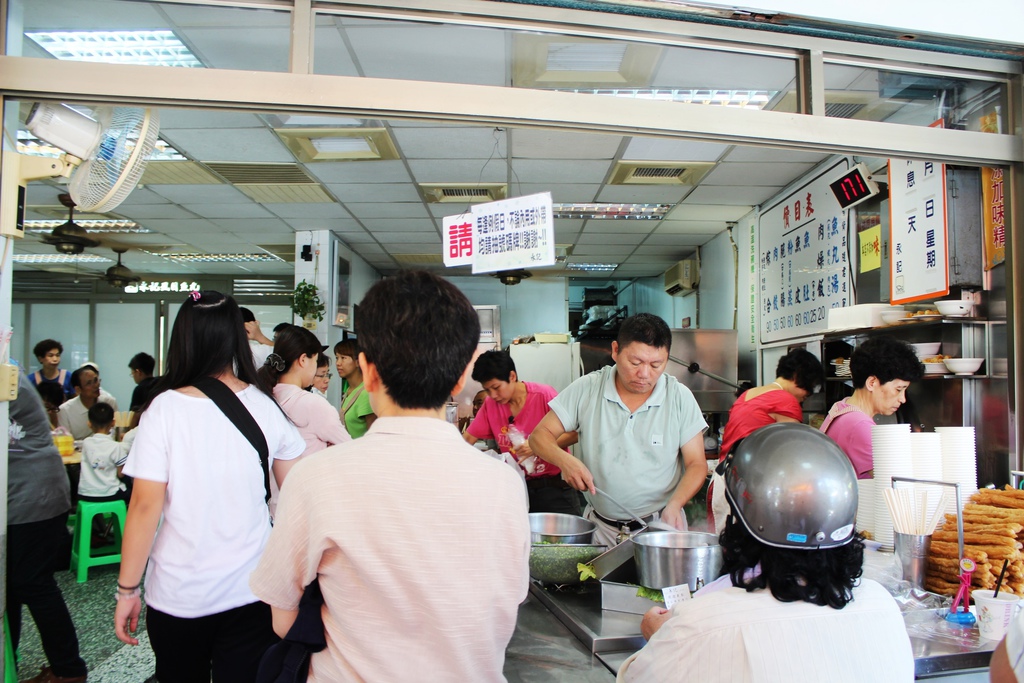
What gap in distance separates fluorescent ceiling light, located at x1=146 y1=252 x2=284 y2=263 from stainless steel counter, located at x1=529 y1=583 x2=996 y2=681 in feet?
30.7

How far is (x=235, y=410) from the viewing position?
1.96 metres

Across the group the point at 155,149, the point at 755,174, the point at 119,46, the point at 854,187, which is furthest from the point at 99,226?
the point at 854,187

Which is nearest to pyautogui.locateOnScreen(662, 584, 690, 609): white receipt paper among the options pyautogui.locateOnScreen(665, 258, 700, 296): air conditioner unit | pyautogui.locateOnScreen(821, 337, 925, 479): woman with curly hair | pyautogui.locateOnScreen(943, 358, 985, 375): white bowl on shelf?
pyautogui.locateOnScreen(821, 337, 925, 479): woman with curly hair

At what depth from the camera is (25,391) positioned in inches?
119

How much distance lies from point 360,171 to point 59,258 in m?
7.21

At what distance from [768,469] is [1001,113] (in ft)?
8.29

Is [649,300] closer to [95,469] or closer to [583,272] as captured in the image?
[583,272]

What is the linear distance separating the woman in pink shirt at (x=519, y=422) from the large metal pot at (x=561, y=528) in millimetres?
1201

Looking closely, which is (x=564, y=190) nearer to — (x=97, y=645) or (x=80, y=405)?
(x=97, y=645)

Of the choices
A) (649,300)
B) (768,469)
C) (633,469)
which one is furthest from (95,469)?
(649,300)

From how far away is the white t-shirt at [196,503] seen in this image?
6.09 feet

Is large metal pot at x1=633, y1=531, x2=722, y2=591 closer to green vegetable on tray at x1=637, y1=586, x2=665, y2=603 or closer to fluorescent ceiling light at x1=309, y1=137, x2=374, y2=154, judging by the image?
green vegetable on tray at x1=637, y1=586, x2=665, y2=603

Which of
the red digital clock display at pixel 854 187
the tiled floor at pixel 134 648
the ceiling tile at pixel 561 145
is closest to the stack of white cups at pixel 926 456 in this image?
the tiled floor at pixel 134 648

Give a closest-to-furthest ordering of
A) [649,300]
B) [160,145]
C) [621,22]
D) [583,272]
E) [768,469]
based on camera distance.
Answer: [768,469], [621,22], [160,145], [583,272], [649,300]
